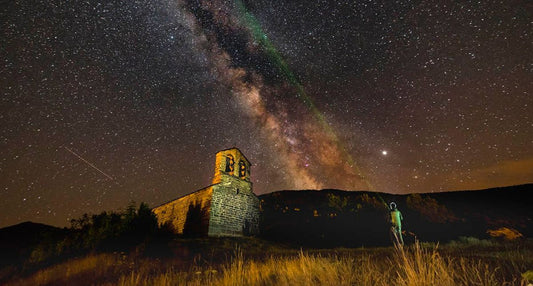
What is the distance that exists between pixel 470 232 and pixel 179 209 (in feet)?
105

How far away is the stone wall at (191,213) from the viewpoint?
19219 mm

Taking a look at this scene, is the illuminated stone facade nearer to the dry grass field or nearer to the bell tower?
the bell tower

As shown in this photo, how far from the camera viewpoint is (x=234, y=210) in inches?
812

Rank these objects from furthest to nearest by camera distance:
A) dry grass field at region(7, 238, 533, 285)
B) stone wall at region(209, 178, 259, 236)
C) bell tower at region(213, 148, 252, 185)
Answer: bell tower at region(213, 148, 252, 185) < stone wall at region(209, 178, 259, 236) < dry grass field at region(7, 238, 533, 285)

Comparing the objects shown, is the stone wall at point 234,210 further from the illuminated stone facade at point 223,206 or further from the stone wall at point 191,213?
the stone wall at point 191,213

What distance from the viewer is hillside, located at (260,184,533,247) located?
25906 mm

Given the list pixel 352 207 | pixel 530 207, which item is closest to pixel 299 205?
pixel 352 207

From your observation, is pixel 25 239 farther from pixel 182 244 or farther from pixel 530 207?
pixel 530 207

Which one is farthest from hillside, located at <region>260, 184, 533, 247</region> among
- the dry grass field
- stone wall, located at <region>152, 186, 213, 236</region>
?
the dry grass field

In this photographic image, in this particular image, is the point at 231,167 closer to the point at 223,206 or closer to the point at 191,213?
the point at 223,206

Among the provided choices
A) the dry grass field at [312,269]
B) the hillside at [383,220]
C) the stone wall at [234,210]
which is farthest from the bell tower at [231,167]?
the hillside at [383,220]

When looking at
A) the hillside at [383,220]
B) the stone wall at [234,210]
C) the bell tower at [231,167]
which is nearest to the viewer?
the stone wall at [234,210]

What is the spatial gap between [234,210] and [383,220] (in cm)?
2095

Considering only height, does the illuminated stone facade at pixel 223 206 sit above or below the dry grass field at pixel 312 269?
above
